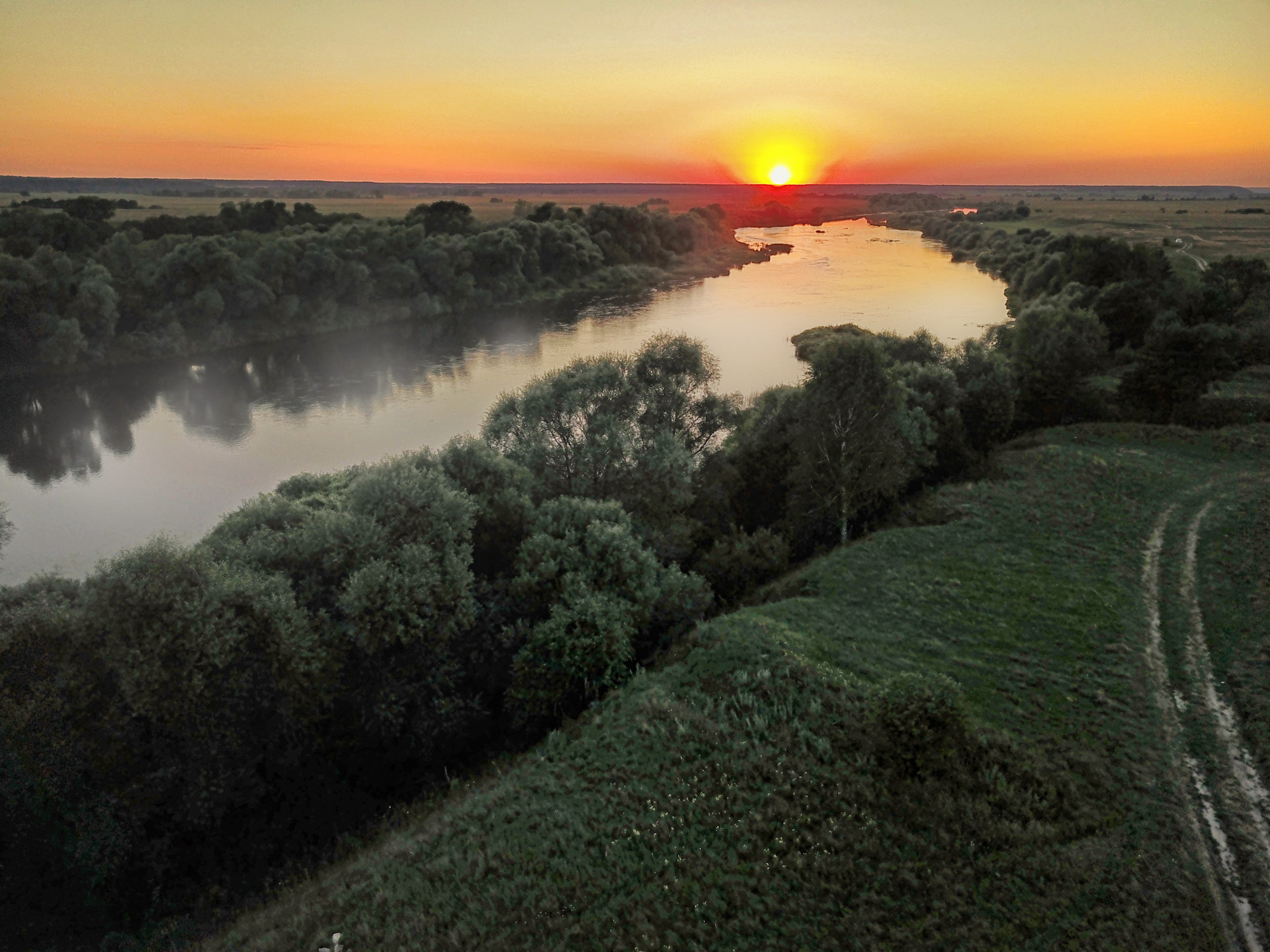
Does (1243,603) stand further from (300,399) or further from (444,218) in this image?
(444,218)

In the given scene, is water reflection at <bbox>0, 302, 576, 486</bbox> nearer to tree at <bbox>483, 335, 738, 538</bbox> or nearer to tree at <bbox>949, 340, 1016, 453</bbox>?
tree at <bbox>483, 335, 738, 538</bbox>

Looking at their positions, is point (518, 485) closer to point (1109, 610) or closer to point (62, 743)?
point (62, 743)

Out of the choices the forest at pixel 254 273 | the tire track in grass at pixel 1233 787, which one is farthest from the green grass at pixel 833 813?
the forest at pixel 254 273

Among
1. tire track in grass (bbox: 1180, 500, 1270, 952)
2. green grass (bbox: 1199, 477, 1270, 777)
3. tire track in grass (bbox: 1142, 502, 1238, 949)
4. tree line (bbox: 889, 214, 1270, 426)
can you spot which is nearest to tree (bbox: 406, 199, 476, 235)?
tree line (bbox: 889, 214, 1270, 426)

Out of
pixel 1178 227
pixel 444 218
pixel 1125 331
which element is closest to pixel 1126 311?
pixel 1125 331

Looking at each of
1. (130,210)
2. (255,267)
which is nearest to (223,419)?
(255,267)

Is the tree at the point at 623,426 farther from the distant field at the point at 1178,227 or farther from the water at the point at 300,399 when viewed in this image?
the distant field at the point at 1178,227

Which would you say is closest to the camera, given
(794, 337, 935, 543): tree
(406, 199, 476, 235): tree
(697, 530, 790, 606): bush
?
(697, 530, 790, 606): bush
